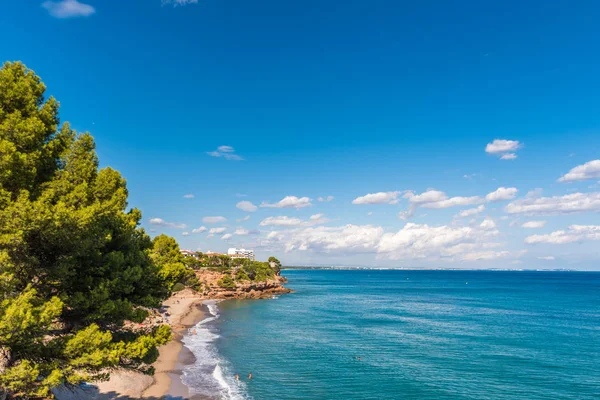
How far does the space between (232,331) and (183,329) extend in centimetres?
808

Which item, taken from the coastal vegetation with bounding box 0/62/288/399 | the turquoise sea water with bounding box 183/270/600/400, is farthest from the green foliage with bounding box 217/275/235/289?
the coastal vegetation with bounding box 0/62/288/399

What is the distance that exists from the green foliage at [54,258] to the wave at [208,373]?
17112mm

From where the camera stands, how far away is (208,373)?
3762cm

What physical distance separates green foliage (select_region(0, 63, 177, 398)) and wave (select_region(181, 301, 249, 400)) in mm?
17112

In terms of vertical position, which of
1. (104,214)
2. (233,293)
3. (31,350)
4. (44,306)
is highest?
(104,214)

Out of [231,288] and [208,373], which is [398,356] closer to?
[208,373]

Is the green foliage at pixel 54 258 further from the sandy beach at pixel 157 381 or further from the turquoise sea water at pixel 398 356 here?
the turquoise sea water at pixel 398 356

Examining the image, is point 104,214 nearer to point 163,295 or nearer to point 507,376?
point 163,295

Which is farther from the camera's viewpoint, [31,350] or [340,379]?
[340,379]

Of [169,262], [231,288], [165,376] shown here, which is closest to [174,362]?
[165,376]

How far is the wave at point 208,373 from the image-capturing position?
32.1 m

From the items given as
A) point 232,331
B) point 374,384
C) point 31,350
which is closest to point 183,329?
point 232,331

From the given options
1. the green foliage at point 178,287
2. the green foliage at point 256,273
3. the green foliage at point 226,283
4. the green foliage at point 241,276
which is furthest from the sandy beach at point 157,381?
the green foliage at point 256,273

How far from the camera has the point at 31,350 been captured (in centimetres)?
1350
